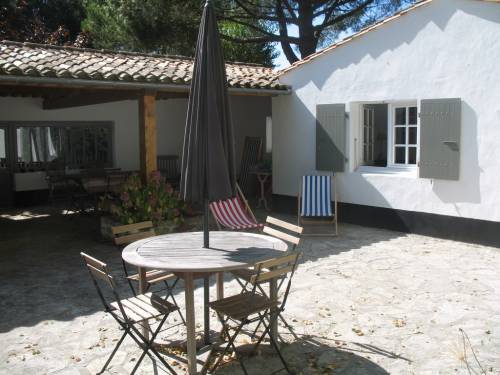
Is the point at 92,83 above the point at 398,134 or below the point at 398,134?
above

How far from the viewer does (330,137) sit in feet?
30.7

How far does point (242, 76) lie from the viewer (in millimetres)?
10039

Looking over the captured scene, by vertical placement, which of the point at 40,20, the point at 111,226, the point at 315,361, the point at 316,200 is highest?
the point at 40,20

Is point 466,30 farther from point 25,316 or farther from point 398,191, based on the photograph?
point 25,316

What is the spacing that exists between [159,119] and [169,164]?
124 cm

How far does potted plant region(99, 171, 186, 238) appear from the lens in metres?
7.79

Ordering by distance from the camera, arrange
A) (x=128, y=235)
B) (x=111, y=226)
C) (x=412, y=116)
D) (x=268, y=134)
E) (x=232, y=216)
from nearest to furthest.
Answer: (x=128, y=235), (x=111, y=226), (x=232, y=216), (x=412, y=116), (x=268, y=134)

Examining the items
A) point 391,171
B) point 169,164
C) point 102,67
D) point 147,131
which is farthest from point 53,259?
point 169,164

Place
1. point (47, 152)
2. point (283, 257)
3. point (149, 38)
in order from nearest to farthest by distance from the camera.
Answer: point (283, 257) < point (47, 152) < point (149, 38)

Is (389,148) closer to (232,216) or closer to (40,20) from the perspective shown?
(232,216)

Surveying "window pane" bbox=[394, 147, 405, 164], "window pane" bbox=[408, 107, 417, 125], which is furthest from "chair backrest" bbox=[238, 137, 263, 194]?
"window pane" bbox=[408, 107, 417, 125]

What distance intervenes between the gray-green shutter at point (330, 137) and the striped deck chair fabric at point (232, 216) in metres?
1.86

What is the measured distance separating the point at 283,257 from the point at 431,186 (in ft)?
16.6

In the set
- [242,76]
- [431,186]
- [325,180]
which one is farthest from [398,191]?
[242,76]
